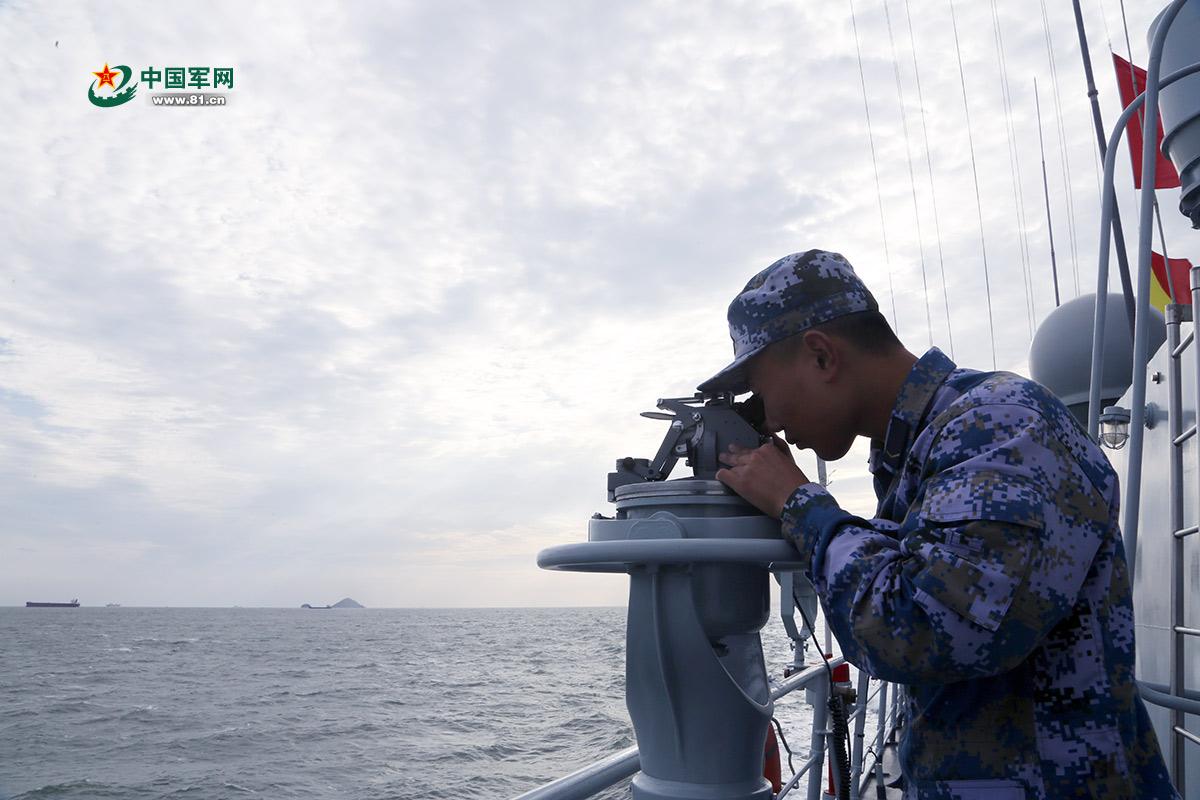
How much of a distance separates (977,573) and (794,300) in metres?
0.50

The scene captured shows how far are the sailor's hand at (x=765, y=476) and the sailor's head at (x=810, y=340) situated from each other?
7 cm

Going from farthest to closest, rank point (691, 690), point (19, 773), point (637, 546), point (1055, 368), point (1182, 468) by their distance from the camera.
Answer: point (19, 773), point (1055, 368), point (1182, 468), point (691, 690), point (637, 546)

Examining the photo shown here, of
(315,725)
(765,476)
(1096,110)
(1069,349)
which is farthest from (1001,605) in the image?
(315,725)

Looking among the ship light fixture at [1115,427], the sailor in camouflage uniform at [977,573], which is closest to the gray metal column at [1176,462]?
the ship light fixture at [1115,427]

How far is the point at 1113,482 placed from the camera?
1.14 metres

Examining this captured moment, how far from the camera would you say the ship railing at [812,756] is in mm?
1583

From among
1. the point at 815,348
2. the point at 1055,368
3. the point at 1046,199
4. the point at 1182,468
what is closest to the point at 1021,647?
the point at 815,348

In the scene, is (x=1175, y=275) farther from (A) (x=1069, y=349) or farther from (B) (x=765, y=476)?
(B) (x=765, y=476)

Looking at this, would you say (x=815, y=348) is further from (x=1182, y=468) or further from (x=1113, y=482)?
(x=1182, y=468)

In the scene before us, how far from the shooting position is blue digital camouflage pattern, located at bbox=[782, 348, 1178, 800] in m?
0.98

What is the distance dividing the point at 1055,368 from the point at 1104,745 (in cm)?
679

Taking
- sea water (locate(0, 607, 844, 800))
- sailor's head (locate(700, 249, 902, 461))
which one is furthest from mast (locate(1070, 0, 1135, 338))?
sea water (locate(0, 607, 844, 800))

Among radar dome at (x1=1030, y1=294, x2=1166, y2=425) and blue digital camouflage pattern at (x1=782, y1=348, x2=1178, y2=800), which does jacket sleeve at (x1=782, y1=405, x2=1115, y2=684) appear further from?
radar dome at (x1=1030, y1=294, x2=1166, y2=425)

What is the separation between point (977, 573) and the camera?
0.97m
